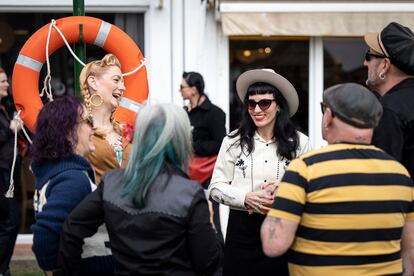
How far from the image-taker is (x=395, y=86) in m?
3.42

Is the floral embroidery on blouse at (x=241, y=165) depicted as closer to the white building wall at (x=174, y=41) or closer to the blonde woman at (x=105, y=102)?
the blonde woman at (x=105, y=102)

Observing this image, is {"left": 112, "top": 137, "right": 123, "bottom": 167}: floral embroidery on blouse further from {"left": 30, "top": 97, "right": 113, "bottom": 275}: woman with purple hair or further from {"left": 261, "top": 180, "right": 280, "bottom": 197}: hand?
{"left": 261, "top": 180, "right": 280, "bottom": 197}: hand

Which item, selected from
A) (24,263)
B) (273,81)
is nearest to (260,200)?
(273,81)

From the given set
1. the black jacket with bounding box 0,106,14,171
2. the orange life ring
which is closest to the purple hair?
the orange life ring

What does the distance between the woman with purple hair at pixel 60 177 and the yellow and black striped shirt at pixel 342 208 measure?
830 mm

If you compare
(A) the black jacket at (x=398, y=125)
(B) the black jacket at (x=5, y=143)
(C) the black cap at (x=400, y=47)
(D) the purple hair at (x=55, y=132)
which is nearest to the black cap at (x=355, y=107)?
(A) the black jacket at (x=398, y=125)

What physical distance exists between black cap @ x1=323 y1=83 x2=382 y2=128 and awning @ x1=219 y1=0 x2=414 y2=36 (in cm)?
415

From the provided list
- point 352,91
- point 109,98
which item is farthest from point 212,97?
point 352,91

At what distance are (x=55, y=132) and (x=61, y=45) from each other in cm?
194

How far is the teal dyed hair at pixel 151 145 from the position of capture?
102 inches

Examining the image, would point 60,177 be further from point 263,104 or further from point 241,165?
point 263,104

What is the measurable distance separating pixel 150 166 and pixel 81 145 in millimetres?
552

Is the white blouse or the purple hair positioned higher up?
the purple hair

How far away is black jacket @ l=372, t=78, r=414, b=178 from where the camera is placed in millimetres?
3129
